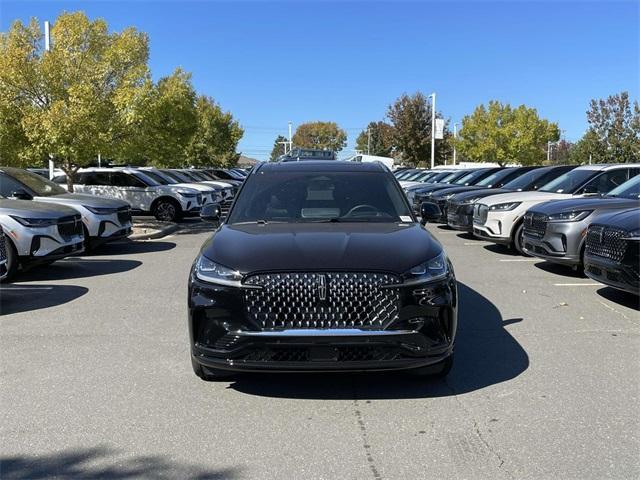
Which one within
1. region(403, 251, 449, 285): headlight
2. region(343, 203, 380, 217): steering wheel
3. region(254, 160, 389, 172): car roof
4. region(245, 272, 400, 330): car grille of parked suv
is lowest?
region(245, 272, 400, 330): car grille of parked suv

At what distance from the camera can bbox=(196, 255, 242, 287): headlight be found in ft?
13.4

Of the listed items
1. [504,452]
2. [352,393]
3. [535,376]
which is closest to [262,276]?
[352,393]

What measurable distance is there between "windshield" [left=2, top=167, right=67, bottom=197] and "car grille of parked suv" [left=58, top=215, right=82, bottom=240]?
1959 mm

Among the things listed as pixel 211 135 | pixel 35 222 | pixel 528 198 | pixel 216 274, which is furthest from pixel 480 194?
pixel 211 135

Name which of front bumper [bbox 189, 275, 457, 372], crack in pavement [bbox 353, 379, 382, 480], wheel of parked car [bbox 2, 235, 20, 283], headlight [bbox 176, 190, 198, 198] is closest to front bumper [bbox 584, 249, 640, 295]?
front bumper [bbox 189, 275, 457, 372]

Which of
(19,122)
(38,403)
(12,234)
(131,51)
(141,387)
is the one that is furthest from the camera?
(131,51)

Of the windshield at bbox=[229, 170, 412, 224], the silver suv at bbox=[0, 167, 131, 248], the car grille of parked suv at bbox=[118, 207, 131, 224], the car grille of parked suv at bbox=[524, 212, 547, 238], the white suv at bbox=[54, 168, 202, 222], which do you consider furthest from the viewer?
the white suv at bbox=[54, 168, 202, 222]

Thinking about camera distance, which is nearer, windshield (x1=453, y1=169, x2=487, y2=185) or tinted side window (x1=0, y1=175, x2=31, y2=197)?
tinted side window (x1=0, y1=175, x2=31, y2=197)

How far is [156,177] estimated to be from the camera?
2016 centimetres

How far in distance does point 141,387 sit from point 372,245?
2074 mm

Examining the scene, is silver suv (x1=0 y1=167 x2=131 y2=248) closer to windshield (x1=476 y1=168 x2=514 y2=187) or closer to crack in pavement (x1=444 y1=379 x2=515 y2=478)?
crack in pavement (x1=444 y1=379 x2=515 y2=478)

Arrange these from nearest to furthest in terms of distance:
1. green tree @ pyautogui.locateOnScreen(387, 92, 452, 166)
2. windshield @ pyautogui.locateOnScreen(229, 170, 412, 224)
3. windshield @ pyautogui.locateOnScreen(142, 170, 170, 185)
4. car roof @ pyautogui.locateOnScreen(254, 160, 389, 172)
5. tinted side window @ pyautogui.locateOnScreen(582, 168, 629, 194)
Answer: windshield @ pyautogui.locateOnScreen(229, 170, 412, 224) < car roof @ pyautogui.locateOnScreen(254, 160, 389, 172) < tinted side window @ pyautogui.locateOnScreen(582, 168, 629, 194) < windshield @ pyautogui.locateOnScreen(142, 170, 170, 185) < green tree @ pyautogui.locateOnScreen(387, 92, 452, 166)

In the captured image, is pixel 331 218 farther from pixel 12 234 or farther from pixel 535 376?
pixel 12 234

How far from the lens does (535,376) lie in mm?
4805
